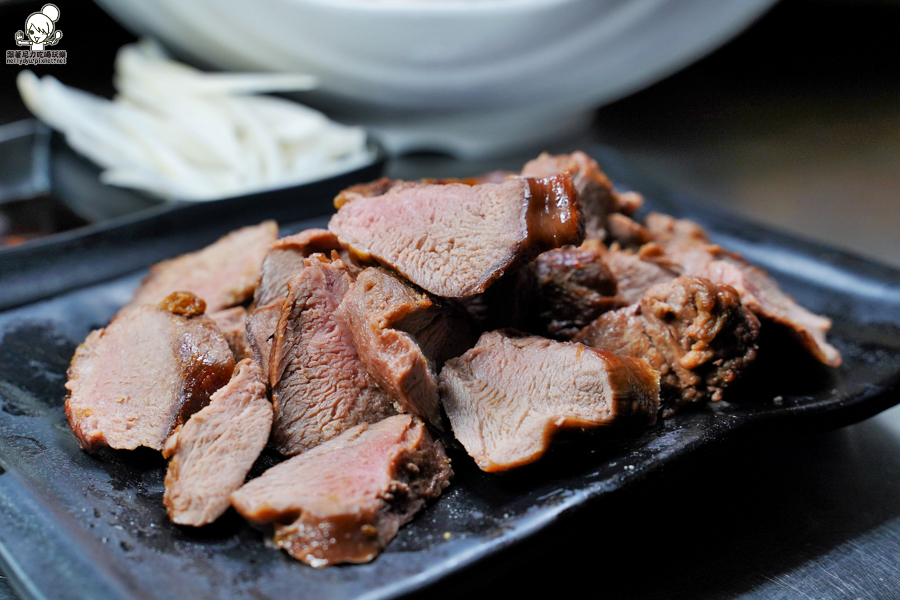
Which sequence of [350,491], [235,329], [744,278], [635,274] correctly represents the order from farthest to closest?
[635,274], [744,278], [235,329], [350,491]

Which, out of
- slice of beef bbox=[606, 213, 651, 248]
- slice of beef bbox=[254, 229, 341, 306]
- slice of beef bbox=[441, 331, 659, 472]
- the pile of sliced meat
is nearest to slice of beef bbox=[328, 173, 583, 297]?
the pile of sliced meat

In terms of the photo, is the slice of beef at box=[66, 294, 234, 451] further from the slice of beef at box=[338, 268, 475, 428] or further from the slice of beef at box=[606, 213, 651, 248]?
the slice of beef at box=[606, 213, 651, 248]

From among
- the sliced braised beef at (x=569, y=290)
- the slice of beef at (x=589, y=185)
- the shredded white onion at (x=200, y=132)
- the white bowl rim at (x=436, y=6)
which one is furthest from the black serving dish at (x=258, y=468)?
the white bowl rim at (x=436, y=6)

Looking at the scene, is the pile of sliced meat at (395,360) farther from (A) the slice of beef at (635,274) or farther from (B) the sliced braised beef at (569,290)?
(A) the slice of beef at (635,274)

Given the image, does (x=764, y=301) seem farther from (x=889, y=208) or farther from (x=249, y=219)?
(x=889, y=208)

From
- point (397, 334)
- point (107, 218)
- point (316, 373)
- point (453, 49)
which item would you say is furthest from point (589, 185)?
point (107, 218)
